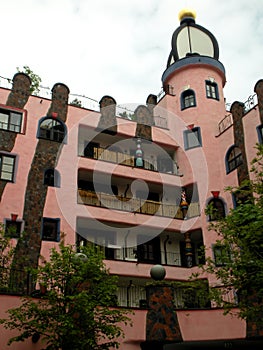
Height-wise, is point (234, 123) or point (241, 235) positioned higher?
point (234, 123)

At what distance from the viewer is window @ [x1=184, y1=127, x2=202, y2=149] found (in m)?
27.3

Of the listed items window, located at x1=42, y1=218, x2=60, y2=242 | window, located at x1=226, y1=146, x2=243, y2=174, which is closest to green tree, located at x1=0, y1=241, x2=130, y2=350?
window, located at x1=42, y1=218, x2=60, y2=242

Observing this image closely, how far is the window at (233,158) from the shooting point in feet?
81.4

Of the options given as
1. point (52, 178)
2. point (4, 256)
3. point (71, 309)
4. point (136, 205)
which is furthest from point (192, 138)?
point (71, 309)

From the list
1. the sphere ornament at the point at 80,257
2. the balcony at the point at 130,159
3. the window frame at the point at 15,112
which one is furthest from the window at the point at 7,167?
the sphere ornament at the point at 80,257

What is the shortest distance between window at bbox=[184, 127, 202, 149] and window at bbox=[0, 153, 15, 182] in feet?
35.3

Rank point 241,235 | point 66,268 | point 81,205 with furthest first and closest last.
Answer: point 81,205 → point 66,268 → point 241,235

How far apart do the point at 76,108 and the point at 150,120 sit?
5268mm

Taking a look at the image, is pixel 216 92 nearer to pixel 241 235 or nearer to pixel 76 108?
pixel 76 108

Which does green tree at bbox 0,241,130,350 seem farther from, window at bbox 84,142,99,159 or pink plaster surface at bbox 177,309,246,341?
window at bbox 84,142,99,159

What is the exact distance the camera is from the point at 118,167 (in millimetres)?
25797

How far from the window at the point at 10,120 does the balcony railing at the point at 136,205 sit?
475cm


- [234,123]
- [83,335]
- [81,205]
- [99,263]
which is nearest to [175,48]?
[234,123]

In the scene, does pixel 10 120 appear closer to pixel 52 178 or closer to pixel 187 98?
pixel 52 178
